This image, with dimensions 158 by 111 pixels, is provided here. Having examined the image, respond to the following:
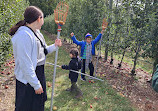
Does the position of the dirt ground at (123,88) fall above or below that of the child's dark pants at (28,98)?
below

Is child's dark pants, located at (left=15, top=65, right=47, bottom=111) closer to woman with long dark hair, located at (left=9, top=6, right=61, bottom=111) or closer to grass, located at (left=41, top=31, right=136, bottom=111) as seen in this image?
woman with long dark hair, located at (left=9, top=6, right=61, bottom=111)

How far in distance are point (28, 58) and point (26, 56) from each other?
0.04m

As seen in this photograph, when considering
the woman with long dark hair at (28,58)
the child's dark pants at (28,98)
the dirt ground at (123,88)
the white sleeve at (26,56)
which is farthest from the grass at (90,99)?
the white sleeve at (26,56)

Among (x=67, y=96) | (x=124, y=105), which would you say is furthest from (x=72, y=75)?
(x=124, y=105)

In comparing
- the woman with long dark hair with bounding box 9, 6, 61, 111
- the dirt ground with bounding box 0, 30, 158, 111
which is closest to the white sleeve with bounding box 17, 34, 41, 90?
the woman with long dark hair with bounding box 9, 6, 61, 111

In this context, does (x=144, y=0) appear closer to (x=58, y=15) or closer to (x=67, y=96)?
(x=58, y=15)

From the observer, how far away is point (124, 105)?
4246mm

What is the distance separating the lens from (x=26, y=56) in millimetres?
1804

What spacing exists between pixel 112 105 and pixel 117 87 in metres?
1.31

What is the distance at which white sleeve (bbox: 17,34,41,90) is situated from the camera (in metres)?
1.77

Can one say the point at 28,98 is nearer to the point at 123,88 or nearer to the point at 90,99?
the point at 90,99

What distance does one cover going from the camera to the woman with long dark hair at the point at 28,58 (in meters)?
1.80

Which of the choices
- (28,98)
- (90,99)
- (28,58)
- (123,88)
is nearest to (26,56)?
(28,58)

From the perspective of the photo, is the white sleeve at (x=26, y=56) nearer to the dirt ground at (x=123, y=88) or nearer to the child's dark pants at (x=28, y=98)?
the child's dark pants at (x=28, y=98)
